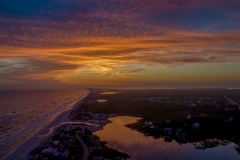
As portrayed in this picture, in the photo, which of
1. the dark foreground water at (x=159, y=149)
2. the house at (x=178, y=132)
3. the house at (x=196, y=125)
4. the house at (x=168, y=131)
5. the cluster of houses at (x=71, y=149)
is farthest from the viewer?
the house at (x=196, y=125)

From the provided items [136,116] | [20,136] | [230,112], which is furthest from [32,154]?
[230,112]

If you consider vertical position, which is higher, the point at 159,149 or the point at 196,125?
the point at 196,125

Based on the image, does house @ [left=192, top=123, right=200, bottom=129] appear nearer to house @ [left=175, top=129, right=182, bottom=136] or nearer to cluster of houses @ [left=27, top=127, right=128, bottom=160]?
house @ [left=175, top=129, right=182, bottom=136]

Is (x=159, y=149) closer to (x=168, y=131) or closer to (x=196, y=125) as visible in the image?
(x=168, y=131)

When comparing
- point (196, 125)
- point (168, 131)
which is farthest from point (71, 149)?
point (196, 125)

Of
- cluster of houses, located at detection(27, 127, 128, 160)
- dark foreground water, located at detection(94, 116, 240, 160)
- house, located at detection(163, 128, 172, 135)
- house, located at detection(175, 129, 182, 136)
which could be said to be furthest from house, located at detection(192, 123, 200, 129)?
cluster of houses, located at detection(27, 127, 128, 160)

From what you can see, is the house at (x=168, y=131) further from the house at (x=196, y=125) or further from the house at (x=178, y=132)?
the house at (x=196, y=125)

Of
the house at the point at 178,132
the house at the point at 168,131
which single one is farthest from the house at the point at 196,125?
the house at the point at 168,131

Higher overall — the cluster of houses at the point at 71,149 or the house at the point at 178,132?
the house at the point at 178,132
